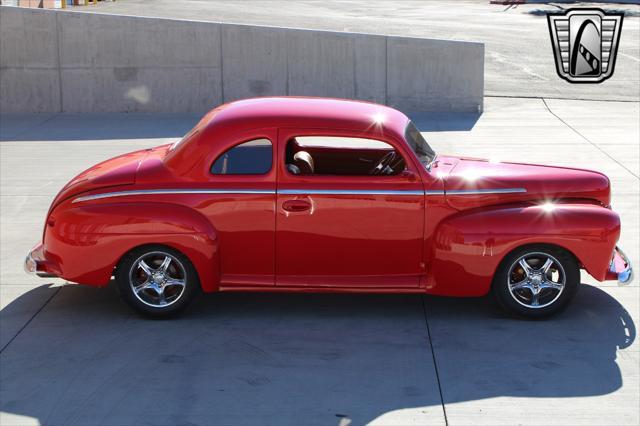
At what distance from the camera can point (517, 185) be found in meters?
7.69

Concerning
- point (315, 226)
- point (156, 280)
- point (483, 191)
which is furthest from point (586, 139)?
point (156, 280)

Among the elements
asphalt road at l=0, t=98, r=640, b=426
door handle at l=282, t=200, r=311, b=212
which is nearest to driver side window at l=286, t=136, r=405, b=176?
door handle at l=282, t=200, r=311, b=212

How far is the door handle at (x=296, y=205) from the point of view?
24.6ft

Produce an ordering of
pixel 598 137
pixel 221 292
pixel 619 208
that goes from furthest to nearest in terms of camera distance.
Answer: pixel 598 137 → pixel 619 208 → pixel 221 292

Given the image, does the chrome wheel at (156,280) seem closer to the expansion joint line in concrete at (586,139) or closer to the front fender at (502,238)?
the front fender at (502,238)

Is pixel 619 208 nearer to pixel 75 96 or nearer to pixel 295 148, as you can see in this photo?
pixel 295 148

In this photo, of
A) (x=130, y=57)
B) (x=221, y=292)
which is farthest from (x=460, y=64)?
(x=221, y=292)

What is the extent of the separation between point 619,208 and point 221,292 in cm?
473

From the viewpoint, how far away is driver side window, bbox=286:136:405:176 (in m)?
7.66

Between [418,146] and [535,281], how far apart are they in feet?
4.54

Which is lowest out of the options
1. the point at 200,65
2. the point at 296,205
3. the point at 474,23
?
the point at 296,205

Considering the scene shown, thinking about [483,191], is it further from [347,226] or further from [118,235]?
[118,235]

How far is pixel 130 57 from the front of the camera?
57.4 feet

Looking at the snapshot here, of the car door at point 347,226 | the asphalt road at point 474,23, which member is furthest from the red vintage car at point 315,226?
the asphalt road at point 474,23
